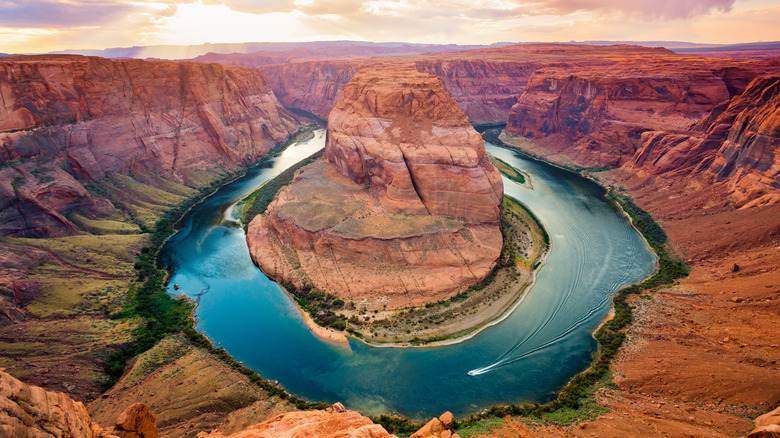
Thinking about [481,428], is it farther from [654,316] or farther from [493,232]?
[493,232]

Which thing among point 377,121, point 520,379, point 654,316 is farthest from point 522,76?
point 520,379

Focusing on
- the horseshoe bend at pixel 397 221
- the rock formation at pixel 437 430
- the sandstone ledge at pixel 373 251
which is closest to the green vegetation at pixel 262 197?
the horseshoe bend at pixel 397 221

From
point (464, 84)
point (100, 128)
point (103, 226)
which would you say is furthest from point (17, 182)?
point (464, 84)

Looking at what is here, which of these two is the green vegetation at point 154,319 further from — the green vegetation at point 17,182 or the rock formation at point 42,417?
the rock formation at point 42,417

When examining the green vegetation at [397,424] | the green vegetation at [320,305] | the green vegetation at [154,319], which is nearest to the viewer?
the green vegetation at [397,424]

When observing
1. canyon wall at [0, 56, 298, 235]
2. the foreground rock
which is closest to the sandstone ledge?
the foreground rock

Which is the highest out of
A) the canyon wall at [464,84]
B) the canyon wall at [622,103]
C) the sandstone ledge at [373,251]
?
the canyon wall at [464,84]

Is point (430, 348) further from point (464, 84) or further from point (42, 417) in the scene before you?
point (464, 84)
